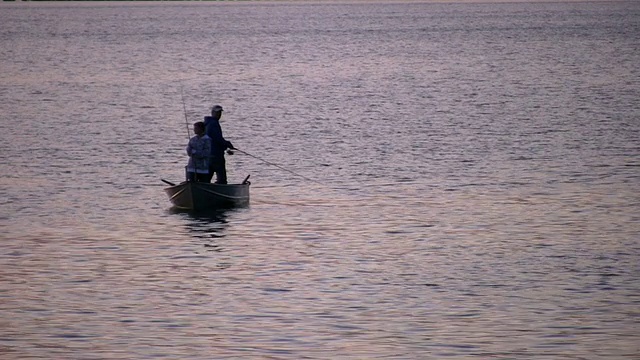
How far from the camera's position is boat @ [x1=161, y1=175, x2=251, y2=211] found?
33.0m

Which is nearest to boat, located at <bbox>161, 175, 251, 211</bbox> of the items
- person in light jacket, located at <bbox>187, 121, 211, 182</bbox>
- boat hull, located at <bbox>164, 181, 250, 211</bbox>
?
boat hull, located at <bbox>164, 181, 250, 211</bbox>

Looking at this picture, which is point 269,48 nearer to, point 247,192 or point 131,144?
point 131,144

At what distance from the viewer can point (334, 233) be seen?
31.8 metres

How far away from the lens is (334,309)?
2391cm

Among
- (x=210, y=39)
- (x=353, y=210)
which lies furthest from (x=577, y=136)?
(x=210, y=39)

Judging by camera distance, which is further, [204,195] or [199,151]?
[204,195]

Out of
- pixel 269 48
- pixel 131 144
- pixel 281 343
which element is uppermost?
pixel 269 48

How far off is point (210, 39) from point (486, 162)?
453 ft

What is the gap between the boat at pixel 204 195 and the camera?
33.0m

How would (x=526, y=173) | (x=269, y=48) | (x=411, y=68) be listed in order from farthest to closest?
(x=269, y=48) < (x=411, y=68) < (x=526, y=173)

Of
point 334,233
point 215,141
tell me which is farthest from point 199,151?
point 334,233

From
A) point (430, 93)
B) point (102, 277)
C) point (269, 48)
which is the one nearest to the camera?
point (102, 277)

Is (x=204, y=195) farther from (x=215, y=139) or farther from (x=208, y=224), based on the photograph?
(x=215, y=139)

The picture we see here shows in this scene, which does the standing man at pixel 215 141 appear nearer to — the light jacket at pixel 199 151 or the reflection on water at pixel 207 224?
the light jacket at pixel 199 151
